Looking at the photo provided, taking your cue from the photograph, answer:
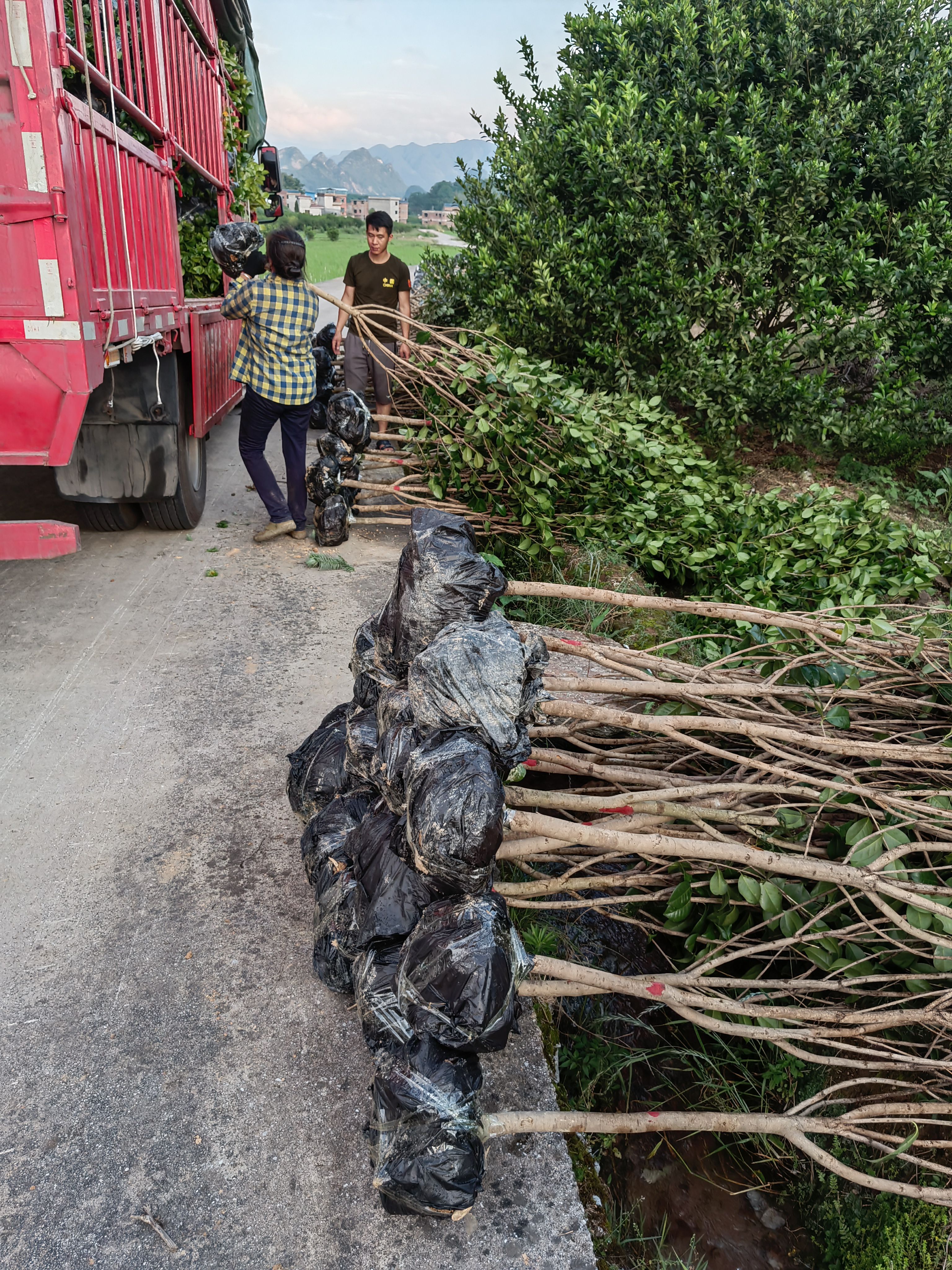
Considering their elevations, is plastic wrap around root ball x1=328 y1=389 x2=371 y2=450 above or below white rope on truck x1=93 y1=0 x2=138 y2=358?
below

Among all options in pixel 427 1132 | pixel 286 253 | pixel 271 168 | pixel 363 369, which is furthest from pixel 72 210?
pixel 271 168

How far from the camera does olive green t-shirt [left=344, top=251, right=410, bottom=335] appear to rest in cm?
666

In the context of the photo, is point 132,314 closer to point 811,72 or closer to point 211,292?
point 211,292

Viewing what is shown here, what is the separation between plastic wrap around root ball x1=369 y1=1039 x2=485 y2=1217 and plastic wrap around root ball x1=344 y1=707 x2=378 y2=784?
2.49ft

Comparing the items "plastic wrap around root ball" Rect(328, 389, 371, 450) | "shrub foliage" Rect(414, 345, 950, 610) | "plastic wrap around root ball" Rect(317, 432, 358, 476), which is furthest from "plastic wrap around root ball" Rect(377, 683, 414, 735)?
"plastic wrap around root ball" Rect(328, 389, 371, 450)

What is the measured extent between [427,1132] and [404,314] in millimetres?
6243

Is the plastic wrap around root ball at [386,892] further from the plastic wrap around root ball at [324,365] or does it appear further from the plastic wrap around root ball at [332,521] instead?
the plastic wrap around root ball at [324,365]

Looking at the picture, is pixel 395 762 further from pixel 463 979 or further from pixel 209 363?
pixel 209 363

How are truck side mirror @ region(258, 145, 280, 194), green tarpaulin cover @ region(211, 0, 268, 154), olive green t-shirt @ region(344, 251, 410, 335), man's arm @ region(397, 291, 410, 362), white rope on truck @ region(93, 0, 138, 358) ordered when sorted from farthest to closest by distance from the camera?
truck side mirror @ region(258, 145, 280, 194) → green tarpaulin cover @ region(211, 0, 268, 154) → olive green t-shirt @ region(344, 251, 410, 335) → man's arm @ region(397, 291, 410, 362) → white rope on truck @ region(93, 0, 138, 358)

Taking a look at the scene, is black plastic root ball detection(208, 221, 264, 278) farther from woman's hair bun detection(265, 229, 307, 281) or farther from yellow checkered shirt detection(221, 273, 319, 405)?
woman's hair bun detection(265, 229, 307, 281)

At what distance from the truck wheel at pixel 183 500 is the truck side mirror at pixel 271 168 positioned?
247 inches

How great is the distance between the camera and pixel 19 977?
90.7 inches

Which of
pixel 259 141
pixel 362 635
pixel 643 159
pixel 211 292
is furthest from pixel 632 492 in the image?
pixel 259 141

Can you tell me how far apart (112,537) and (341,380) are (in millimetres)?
3677
